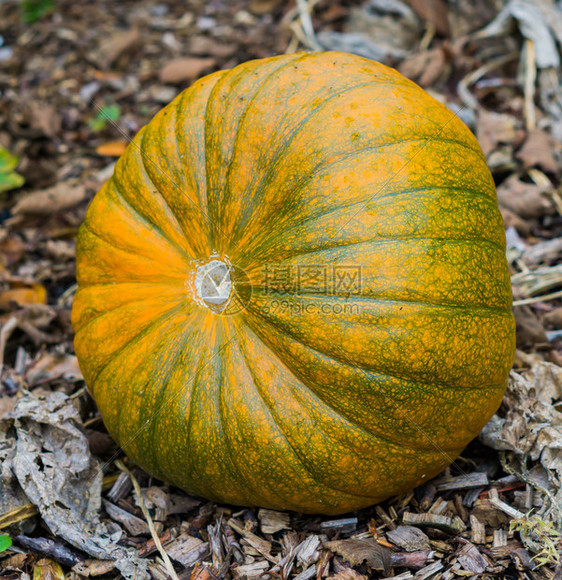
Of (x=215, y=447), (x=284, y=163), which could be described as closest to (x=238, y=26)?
(x=284, y=163)

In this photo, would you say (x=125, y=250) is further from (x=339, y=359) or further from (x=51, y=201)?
(x=51, y=201)

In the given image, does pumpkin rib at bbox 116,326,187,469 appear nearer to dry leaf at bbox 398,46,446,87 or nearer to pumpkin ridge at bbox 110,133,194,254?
pumpkin ridge at bbox 110,133,194,254

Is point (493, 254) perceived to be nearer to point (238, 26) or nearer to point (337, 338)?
point (337, 338)

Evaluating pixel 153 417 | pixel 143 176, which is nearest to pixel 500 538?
pixel 153 417

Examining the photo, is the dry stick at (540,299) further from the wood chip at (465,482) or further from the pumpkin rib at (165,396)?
the pumpkin rib at (165,396)

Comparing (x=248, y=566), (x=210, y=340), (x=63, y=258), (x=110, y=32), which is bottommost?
(x=248, y=566)

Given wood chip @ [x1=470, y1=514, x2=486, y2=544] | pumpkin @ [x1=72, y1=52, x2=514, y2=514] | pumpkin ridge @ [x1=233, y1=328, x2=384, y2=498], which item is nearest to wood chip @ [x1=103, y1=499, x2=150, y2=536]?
pumpkin @ [x1=72, y1=52, x2=514, y2=514]

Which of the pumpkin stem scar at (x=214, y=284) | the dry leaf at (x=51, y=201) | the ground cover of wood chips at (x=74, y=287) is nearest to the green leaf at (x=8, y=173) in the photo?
the ground cover of wood chips at (x=74, y=287)
